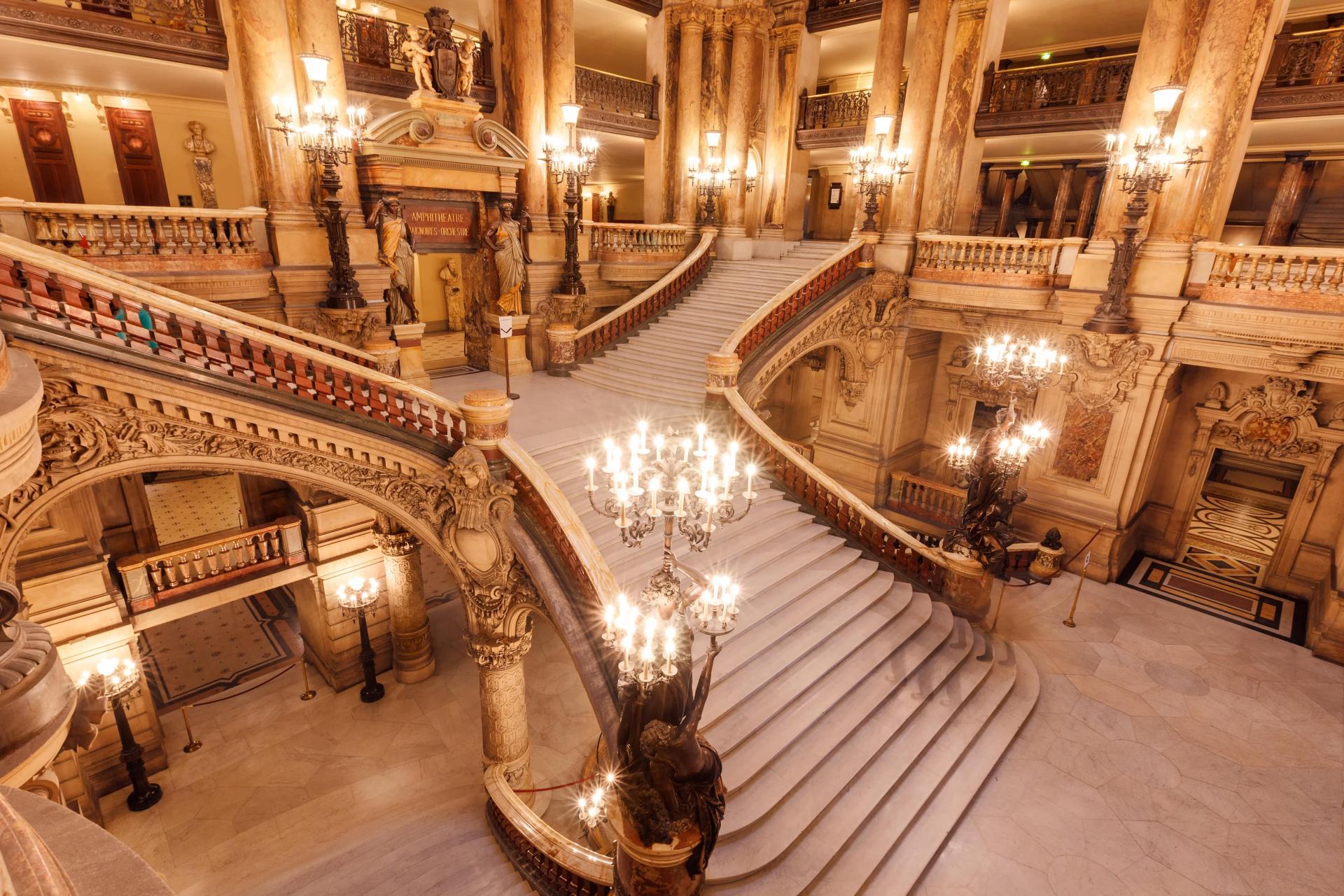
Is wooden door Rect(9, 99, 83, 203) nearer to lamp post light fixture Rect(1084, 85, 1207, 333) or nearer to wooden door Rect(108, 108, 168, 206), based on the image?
wooden door Rect(108, 108, 168, 206)

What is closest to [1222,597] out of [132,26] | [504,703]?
[504,703]

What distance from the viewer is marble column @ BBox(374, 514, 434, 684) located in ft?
33.1

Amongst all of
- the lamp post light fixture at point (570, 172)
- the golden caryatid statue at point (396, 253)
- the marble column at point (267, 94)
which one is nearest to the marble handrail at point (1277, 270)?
the lamp post light fixture at point (570, 172)

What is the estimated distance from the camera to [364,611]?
1032 centimetres

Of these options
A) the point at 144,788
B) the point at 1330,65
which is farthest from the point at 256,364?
the point at 1330,65

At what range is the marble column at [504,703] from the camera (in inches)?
308

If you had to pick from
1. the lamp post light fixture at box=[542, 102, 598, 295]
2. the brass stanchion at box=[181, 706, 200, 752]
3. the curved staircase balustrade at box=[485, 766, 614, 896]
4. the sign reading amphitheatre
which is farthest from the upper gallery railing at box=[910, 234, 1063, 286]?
the brass stanchion at box=[181, 706, 200, 752]

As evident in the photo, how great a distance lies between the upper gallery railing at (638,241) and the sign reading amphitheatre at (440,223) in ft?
8.51

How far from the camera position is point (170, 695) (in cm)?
1044

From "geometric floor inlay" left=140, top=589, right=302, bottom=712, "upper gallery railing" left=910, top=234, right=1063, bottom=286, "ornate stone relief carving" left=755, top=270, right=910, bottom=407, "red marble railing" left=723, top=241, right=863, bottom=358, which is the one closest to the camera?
"red marble railing" left=723, top=241, right=863, bottom=358

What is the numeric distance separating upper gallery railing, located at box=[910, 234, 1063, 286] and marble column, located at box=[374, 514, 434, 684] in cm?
1069

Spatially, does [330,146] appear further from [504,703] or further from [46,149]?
[46,149]

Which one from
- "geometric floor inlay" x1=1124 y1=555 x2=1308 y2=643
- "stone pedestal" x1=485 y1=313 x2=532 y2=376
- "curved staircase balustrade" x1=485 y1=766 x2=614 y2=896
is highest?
"stone pedestal" x1=485 y1=313 x2=532 y2=376

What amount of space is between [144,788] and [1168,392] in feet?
54.1
